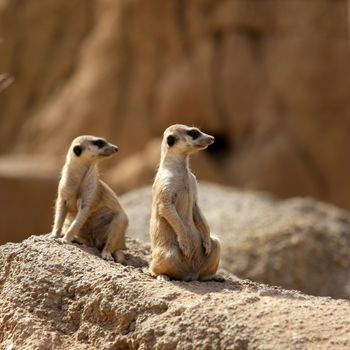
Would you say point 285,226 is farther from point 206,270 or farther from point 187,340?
point 187,340

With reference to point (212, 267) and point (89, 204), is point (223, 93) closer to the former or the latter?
point (89, 204)

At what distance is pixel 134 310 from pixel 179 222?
33.7 inches

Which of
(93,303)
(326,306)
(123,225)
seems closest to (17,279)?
(93,303)

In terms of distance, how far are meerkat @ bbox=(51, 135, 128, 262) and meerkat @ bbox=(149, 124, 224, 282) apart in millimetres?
821

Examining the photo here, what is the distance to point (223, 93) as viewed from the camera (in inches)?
765

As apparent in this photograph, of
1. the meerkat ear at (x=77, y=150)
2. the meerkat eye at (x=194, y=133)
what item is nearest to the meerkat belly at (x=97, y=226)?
the meerkat ear at (x=77, y=150)

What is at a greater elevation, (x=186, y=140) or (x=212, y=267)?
(x=186, y=140)

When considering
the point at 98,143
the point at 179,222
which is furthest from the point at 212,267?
the point at 98,143

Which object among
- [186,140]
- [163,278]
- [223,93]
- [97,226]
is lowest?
[163,278]

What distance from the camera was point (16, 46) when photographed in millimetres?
20875

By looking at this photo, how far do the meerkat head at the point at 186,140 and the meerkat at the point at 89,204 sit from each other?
0.85 meters

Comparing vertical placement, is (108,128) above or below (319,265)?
above

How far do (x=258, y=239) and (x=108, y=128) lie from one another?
789 centimetres

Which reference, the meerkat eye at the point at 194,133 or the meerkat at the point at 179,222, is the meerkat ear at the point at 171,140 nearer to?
the meerkat at the point at 179,222
